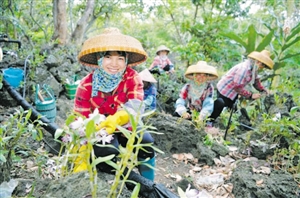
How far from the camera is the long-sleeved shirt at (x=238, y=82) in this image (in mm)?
4086

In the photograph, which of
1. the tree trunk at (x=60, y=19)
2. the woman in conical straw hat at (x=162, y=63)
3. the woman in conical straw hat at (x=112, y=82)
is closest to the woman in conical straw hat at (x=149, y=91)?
the woman in conical straw hat at (x=112, y=82)

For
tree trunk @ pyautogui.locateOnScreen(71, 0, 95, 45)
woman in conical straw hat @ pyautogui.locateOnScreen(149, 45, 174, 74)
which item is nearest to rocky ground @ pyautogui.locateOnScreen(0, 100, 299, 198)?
woman in conical straw hat @ pyautogui.locateOnScreen(149, 45, 174, 74)

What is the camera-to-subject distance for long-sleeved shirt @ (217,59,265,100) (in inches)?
161

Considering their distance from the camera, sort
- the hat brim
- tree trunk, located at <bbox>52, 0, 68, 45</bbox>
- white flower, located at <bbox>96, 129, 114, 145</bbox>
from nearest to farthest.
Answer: white flower, located at <bbox>96, 129, 114, 145</bbox> → the hat brim → tree trunk, located at <bbox>52, 0, 68, 45</bbox>

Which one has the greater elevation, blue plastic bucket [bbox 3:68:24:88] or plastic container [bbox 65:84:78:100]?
blue plastic bucket [bbox 3:68:24:88]

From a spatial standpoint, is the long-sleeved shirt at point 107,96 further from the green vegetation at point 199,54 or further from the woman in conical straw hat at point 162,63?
the woman in conical straw hat at point 162,63

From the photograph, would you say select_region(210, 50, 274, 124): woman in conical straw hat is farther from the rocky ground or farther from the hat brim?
the hat brim

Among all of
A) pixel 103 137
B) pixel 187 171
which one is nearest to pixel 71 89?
pixel 187 171

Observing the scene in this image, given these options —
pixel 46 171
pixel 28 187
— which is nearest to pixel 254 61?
pixel 46 171

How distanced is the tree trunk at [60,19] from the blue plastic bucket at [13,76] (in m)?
3.42

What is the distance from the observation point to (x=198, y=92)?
3.71 m

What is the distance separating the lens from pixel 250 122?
15.0ft

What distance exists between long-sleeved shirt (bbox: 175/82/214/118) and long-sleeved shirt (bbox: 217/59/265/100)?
0.61m

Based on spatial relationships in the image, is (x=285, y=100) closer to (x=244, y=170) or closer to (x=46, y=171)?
(x=244, y=170)
